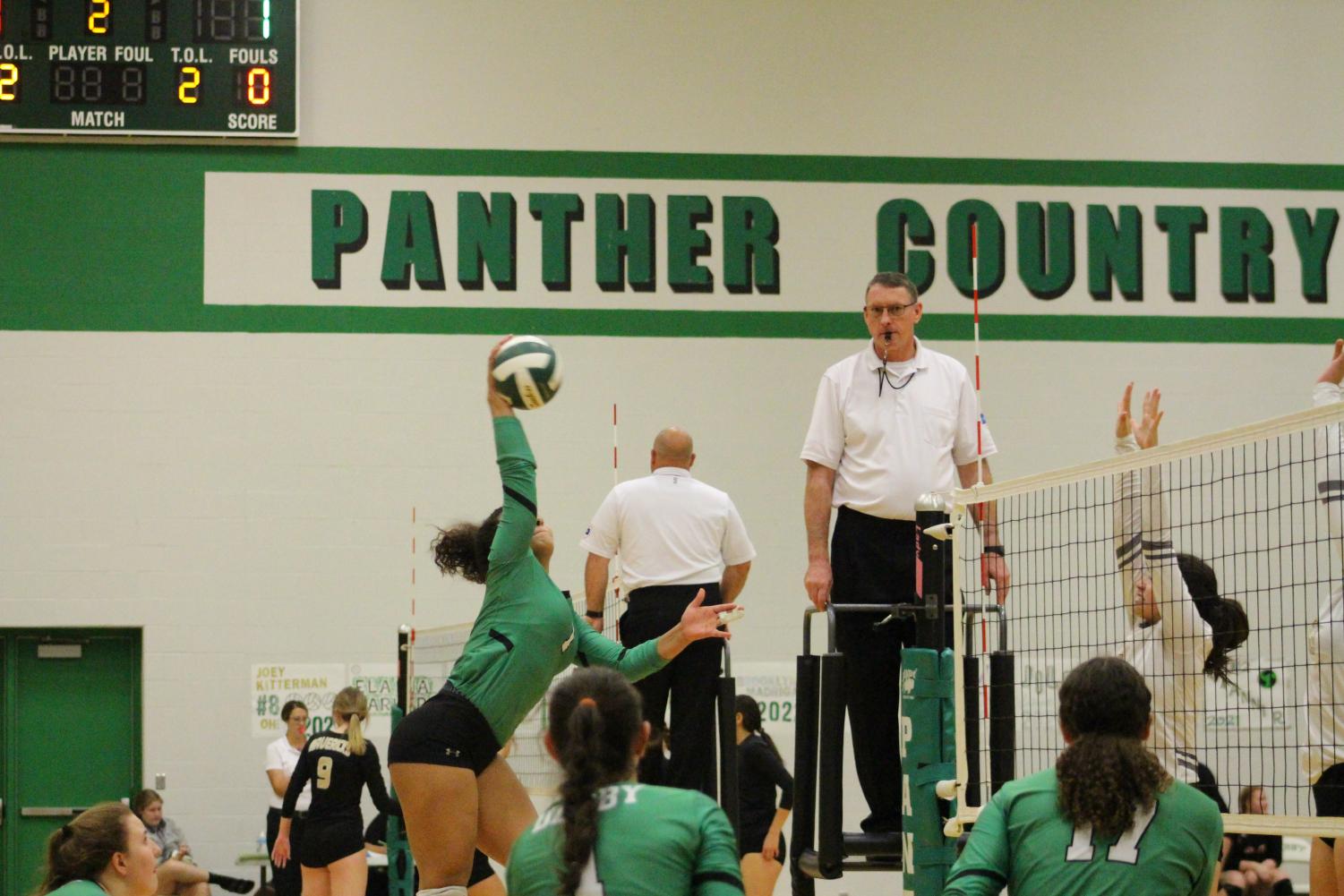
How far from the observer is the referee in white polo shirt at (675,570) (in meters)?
6.92

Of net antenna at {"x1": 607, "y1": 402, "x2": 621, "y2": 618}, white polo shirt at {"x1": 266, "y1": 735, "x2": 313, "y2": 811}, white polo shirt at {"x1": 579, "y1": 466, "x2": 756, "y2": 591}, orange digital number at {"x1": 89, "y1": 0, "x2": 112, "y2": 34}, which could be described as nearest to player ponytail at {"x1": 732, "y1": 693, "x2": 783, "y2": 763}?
net antenna at {"x1": 607, "y1": 402, "x2": 621, "y2": 618}

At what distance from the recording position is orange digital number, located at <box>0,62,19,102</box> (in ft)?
40.4

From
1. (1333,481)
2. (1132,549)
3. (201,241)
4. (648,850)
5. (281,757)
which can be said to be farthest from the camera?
(201,241)

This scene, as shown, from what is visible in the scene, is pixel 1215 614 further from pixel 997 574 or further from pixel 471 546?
pixel 471 546

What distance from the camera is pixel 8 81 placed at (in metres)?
12.3

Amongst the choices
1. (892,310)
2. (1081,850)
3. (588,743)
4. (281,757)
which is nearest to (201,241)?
(281,757)

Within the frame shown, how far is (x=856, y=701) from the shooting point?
19.0ft

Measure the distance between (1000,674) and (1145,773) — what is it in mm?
1692

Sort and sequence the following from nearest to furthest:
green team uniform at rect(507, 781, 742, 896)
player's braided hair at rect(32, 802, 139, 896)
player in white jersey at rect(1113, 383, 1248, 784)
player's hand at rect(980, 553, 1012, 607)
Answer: green team uniform at rect(507, 781, 742, 896)
player's braided hair at rect(32, 802, 139, 896)
player in white jersey at rect(1113, 383, 1248, 784)
player's hand at rect(980, 553, 1012, 607)

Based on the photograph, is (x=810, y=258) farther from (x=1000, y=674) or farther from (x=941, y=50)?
(x=1000, y=674)

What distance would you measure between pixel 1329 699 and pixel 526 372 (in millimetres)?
3070

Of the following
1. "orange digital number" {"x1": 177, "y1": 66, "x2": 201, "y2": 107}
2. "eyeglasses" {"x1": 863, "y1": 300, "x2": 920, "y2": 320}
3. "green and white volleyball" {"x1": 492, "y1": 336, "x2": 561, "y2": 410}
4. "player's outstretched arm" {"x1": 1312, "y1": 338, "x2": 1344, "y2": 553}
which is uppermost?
"orange digital number" {"x1": 177, "y1": 66, "x2": 201, "y2": 107}

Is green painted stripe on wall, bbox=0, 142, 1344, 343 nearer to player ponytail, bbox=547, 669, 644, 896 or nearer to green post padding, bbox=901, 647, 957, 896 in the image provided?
green post padding, bbox=901, 647, 957, 896

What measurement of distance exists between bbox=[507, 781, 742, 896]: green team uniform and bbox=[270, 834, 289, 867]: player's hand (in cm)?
754
